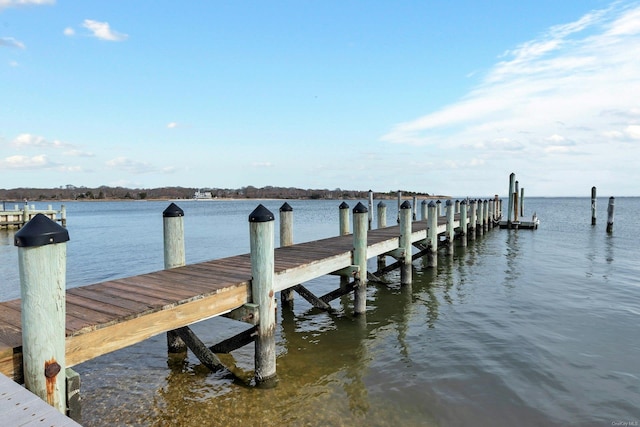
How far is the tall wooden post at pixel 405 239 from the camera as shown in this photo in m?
11.4

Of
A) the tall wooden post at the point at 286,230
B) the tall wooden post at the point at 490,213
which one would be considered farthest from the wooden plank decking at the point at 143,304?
the tall wooden post at the point at 490,213

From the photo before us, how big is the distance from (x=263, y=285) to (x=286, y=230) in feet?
13.0

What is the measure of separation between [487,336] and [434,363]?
74.1 inches

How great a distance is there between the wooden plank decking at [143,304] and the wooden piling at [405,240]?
14.8 ft

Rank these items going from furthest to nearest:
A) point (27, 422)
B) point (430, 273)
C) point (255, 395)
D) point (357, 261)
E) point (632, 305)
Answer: point (430, 273) → point (632, 305) → point (357, 261) → point (255, 395) → point (27, 422)

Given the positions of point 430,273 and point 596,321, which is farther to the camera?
point 430,273

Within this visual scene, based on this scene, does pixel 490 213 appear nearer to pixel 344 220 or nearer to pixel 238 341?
pixel 344 220

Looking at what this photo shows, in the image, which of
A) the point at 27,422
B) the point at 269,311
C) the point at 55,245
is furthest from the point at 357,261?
the point at 27,422

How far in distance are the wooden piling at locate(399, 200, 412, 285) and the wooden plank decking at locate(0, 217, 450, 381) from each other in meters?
4.52

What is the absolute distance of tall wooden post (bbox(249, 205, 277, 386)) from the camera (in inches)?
216

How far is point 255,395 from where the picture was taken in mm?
5488

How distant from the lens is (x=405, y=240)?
454 inches

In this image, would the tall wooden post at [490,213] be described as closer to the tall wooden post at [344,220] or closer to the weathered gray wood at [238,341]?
the tall wooden post at [344,220]

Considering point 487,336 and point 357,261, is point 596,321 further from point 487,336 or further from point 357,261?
point 357,261
